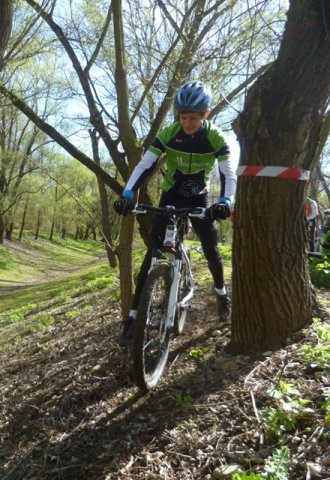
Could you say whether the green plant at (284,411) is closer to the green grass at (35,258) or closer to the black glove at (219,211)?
the black glove at (219,211)

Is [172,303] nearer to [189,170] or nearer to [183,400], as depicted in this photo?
[183,400]

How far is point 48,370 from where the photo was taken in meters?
Answer: 4.95

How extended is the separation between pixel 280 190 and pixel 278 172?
15cm

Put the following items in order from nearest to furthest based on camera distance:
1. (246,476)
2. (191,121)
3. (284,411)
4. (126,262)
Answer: (246,476) → (284,411) → (191,121) → (126,262)

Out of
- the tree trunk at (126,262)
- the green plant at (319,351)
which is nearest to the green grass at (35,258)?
the tree trunk at (126,262)

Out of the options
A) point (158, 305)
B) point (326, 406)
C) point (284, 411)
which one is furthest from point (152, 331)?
point (326, 406)

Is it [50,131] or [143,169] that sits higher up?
[50,131]

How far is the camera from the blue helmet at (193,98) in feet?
13.0

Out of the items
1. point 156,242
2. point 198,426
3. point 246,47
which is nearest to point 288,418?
point 198,426

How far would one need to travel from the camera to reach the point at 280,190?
3721 millimetres

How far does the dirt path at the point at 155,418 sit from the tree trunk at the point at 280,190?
33cm

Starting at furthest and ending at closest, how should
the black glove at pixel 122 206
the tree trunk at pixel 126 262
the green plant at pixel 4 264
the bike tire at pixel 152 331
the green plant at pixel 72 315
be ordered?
the green plant at pixel 4 264 → the green plant at pixel 72 315 → the tree trunk at pixel 126 262 → the black glove at pixel 122 206 → the bike tire at pixel 152 331

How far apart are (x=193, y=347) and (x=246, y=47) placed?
3.79m

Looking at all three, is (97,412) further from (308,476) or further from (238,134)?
(238,134)
